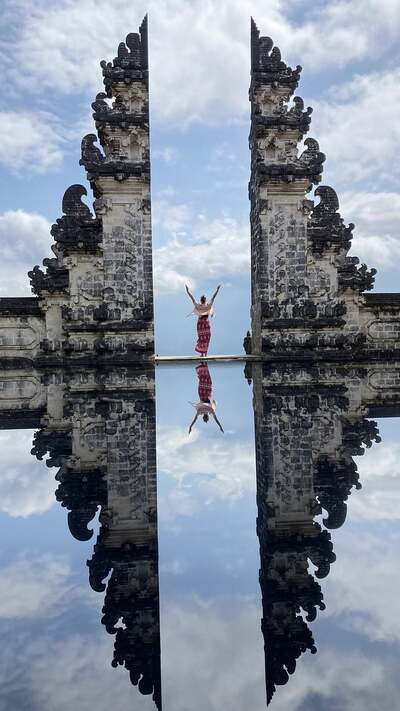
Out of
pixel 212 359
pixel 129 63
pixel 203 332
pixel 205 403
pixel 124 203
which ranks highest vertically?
pixel 129 63

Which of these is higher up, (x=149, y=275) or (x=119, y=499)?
(x=149, y=275)

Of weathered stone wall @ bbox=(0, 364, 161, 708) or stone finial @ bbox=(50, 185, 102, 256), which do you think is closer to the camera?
weathered stone wall @ bbox=(0, 364, 161, 708)

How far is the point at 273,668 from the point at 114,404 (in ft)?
21.6

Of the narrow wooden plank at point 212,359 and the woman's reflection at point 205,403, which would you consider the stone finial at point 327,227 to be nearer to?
the narrow wooden plank at point 212,359

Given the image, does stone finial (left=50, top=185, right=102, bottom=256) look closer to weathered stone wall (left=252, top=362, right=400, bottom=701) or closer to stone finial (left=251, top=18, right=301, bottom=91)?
stone finial (left=251, top=18, right=301, bottom=91)

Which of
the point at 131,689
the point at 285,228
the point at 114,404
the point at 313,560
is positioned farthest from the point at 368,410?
the point at 285,228

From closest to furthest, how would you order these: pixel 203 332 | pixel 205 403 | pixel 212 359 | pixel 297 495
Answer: pixel 297 495 < pixel 205 403 < pixel 212 359 < pixel 203 332

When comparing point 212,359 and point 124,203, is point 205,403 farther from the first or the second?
point 212,359

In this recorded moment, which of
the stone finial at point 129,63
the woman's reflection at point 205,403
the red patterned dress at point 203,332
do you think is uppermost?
the stone finial at point 129,63

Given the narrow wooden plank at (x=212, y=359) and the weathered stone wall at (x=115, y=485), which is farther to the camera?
the narrow wooden plank at (x=212, y=359)

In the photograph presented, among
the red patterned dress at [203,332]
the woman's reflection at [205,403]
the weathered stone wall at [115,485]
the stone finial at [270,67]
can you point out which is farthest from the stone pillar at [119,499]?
the stone finial at [270,67]

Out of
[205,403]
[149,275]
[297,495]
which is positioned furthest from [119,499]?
[149,275]

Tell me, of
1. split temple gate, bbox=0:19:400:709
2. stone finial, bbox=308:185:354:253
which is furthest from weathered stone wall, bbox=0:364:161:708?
stone finial, bbox=308:185:354:253

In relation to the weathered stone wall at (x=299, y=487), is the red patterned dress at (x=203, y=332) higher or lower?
higher
